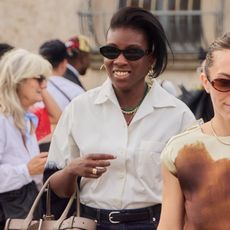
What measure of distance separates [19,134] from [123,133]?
1.86 meters

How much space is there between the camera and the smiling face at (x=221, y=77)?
3877 millimetres

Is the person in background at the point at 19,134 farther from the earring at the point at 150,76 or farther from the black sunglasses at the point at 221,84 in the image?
the black sunglasses at the point at 221,84

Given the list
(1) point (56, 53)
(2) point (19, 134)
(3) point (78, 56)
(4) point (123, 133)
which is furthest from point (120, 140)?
(3) point (78, 56)

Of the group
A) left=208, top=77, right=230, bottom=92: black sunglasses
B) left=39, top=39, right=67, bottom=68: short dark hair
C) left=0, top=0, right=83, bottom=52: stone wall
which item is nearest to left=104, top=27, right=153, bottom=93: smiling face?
left=208, top=77, right=230, bottom=92: black sunglasses

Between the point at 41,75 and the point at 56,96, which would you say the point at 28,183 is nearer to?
the point at 41,75

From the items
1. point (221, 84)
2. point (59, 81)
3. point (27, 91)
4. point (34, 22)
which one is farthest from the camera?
point (34, 22)

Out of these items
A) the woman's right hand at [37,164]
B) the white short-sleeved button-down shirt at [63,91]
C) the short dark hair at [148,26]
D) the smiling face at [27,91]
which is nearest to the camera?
the short dark hair at [148,26]

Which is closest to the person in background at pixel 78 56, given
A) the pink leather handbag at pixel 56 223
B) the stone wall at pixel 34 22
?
the stone wall at pixel 34 22

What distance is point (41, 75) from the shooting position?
7.19 meters

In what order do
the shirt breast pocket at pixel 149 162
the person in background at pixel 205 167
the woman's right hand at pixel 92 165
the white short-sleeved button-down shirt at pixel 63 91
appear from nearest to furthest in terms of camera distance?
the person in background at pixel 205 167 < the woman's right hand at pixel 92 165 < the shirt breast pocket at pixel 149 162 < the white short-sleeved button-down shirt at pixel 63 91

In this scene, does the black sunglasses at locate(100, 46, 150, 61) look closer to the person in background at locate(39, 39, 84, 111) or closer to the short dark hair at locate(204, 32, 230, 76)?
the short dark hair at locate(204, 32, 230, 76)

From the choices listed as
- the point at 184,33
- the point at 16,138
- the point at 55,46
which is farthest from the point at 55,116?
the point at 184,33

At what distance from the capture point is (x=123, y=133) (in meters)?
5.09

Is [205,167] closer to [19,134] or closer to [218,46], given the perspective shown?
[218,46]
